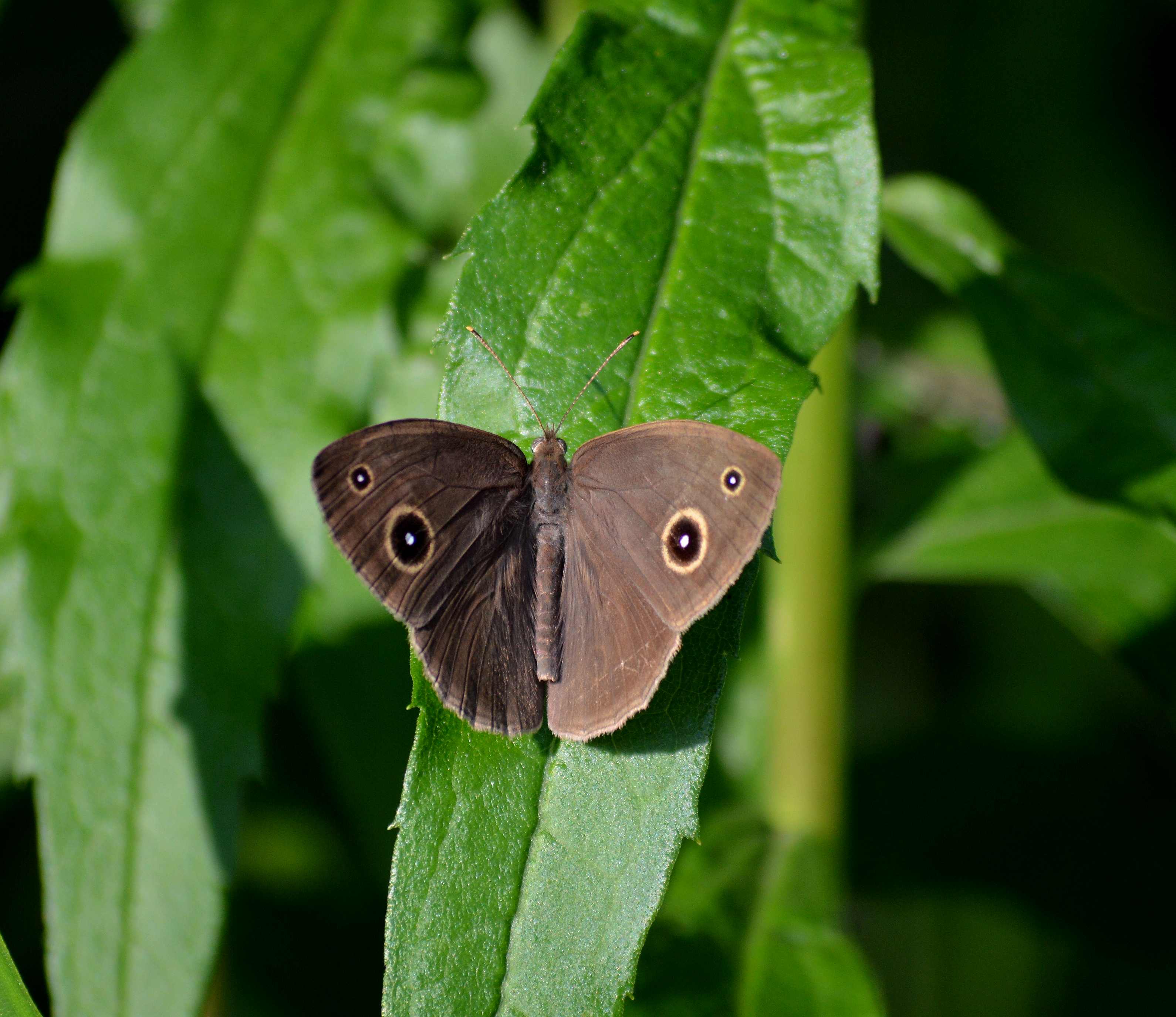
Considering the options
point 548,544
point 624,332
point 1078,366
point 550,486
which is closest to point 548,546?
point 548,544

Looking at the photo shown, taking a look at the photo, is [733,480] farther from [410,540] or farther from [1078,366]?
[1078,366]

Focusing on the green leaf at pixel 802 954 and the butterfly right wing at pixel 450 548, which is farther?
the green leaf at pixel 802 954

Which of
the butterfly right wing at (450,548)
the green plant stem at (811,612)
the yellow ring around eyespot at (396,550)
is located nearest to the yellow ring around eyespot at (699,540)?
the butterfly right wing at (450,548)

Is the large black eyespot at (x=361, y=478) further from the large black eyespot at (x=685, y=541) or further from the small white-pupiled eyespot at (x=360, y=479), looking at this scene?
the large black eyespot at (x=685, y=541)

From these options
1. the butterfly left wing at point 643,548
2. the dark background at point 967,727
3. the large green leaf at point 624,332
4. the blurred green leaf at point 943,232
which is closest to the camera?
the large green leaf at point 624,332

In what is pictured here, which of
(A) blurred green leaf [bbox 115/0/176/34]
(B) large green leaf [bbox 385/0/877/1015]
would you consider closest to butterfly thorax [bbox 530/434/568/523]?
(B) large green leaf [bbox 385/0/877/1015]
